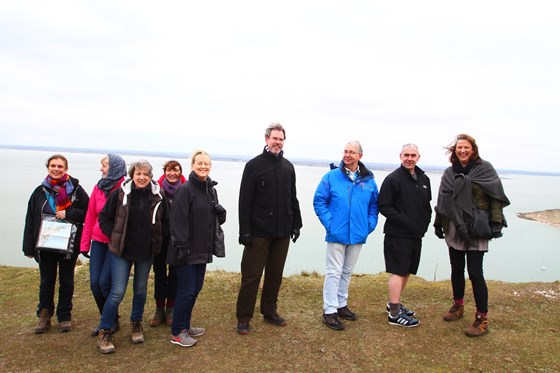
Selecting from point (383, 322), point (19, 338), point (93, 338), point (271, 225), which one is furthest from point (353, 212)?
point (19, 338)

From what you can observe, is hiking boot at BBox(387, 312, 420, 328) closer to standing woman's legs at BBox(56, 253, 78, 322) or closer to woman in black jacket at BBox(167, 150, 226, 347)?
woman in black jacket at BBox(167, 150, 226, 347)

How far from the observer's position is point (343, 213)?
4.42m

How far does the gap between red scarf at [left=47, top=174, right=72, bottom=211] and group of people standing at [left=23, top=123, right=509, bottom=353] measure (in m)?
0.01

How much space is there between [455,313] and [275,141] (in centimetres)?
292

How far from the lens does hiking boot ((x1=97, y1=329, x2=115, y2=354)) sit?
3.77 metres

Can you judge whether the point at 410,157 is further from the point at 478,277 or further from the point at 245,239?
the point at 245,239

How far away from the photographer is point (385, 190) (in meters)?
4.42

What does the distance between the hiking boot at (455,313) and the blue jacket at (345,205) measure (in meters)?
1.34

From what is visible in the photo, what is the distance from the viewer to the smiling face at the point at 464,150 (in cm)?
420

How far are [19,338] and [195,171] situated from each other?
2.56 m

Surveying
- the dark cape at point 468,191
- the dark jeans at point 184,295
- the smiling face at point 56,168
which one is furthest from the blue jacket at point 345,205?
the smiling face at point 56,168

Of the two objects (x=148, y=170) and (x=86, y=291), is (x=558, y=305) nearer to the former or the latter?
(x=148, y=170)

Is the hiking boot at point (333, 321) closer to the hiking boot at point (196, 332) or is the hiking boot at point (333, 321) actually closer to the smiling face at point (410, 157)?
the hiking boot at point (196, 332)

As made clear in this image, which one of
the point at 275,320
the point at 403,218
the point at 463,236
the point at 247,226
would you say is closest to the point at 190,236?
the point at 247,226
